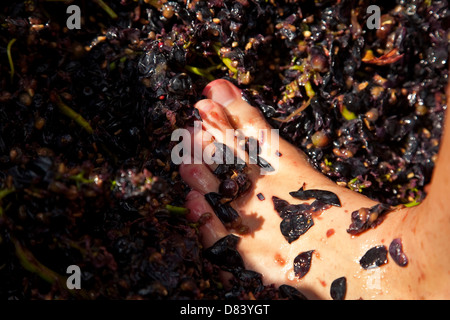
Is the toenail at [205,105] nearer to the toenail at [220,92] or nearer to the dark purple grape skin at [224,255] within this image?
the toenail at [220,92]

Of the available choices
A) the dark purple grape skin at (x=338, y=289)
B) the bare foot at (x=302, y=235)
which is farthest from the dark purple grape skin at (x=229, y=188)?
the dark purple grape skin at (x=338, y=289)

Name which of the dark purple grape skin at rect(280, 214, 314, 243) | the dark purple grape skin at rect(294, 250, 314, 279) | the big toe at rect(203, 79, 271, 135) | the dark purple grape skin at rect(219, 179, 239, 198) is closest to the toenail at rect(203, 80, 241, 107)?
the big toe at rect(203, 79, 271, 135)

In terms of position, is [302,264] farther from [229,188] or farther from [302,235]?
[229,188]

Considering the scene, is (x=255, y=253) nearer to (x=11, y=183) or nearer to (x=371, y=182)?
(x=371, y=182)

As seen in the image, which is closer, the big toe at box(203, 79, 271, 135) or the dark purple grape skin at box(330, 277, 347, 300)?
the dark purple grape skin at box(330, 277, 347, 300)

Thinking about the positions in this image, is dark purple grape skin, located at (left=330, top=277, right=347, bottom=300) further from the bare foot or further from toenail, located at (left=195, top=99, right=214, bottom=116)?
toenail, located at (left=195, top=99, right=214, bottom=116)

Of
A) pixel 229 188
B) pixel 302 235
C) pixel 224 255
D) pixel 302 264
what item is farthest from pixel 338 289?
pixel 229 188

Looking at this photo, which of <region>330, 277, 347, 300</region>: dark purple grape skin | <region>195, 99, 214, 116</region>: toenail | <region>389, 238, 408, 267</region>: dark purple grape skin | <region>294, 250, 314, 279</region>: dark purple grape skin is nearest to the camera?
<region>389, 238, 408, 267</region>: dark purple grape skin
